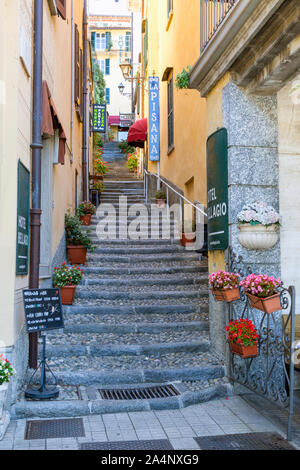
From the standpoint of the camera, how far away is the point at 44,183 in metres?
7.73

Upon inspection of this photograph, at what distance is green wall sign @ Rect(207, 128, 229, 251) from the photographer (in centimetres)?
596

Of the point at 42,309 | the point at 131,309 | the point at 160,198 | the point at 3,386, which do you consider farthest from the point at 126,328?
the point at 160,198

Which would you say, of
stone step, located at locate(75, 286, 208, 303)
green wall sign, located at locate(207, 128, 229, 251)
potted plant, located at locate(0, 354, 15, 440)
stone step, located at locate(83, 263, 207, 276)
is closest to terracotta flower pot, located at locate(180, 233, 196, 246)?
stone step, located at locate(83, 263, 207, 276)

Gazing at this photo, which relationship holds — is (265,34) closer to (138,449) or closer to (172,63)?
(138,449)

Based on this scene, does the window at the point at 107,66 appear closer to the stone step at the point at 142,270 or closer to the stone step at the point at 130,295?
the stone step at the point at 142,270

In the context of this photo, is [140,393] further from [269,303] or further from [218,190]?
[218,190]

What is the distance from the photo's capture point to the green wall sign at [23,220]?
516 cm

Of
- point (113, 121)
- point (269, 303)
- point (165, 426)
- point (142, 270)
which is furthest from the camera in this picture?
point (113, 121)

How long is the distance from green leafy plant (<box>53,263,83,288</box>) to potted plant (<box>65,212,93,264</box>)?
132cm

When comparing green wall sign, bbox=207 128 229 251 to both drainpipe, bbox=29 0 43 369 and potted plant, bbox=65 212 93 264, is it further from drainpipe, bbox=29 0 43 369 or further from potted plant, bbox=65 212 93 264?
potted plant, bbox=65 212 93 264

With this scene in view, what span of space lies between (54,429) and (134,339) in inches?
91.4

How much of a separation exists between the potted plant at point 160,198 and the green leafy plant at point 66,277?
6.16 m

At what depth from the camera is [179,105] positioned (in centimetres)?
1296

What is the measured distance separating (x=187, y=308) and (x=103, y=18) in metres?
39.4
